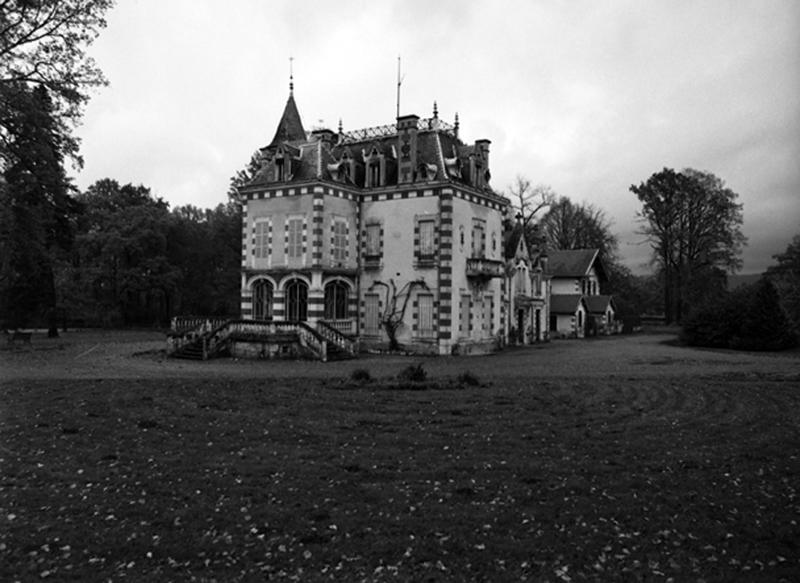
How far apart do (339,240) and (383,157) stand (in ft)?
16.7

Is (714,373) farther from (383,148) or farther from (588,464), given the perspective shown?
(383,148)

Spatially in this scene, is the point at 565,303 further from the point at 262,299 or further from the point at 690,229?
the point at 262,299

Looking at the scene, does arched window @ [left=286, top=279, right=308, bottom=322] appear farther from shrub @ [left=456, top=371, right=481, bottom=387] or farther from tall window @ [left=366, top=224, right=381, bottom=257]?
shrub @ [left=456, top=371, right=481, bottom=387]

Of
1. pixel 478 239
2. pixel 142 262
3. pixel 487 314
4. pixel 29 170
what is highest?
pixel 29 170

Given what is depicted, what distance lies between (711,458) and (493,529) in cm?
542

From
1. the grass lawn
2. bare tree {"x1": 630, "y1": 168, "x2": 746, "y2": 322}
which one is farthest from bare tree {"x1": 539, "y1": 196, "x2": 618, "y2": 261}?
the grass lawn

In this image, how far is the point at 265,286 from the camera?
34.0m

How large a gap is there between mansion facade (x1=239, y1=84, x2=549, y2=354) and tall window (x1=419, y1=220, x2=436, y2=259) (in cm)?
5

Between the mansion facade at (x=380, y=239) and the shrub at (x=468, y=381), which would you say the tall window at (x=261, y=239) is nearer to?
the mansion facade at (x=380, y=239)

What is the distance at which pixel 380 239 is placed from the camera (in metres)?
34.1

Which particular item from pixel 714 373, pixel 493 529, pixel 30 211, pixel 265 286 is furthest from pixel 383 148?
pixel 493 529

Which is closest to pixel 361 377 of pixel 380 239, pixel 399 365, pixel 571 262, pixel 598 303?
pixel 399 365

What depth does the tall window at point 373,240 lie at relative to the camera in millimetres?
34094

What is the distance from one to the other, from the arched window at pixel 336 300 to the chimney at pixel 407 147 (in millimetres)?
6366
